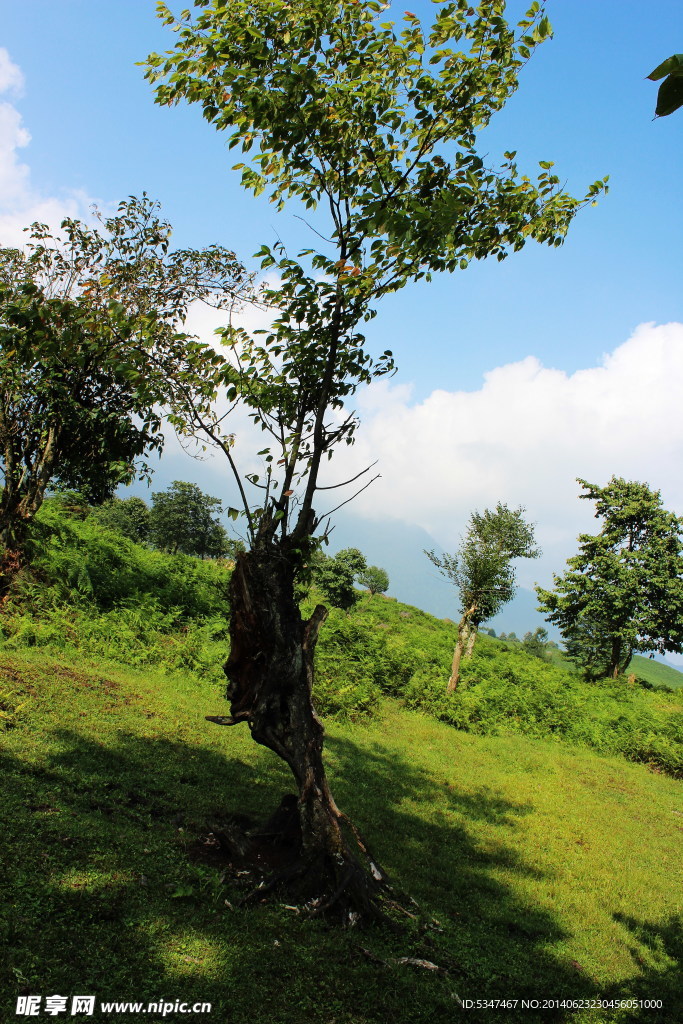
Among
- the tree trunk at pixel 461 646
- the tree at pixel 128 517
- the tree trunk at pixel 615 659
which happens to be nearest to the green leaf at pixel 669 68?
the tree trunk at pixel 461 646

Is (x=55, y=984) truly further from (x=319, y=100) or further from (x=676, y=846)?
(x=676, y=846)

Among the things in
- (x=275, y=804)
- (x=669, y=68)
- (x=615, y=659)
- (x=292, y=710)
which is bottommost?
(x=275, y=804)

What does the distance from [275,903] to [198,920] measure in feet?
3.28

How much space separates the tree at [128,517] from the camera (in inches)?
1454

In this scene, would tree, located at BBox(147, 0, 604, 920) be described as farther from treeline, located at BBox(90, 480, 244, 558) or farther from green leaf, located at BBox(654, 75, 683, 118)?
treeline, located at BBox(90, 480, 244, 558)

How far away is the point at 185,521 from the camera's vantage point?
131 feet

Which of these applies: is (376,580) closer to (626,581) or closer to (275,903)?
(626,581)

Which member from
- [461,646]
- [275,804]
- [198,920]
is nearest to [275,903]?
[198,920]

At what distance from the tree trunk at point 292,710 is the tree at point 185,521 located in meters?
33.1

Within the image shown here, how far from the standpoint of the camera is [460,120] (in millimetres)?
6281

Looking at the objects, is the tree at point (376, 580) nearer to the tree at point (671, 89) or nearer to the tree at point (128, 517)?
the tree at point (128, 517)

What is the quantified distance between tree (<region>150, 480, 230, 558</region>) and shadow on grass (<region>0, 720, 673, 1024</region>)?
31.2 meters

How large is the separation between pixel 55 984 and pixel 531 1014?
4.43 metres

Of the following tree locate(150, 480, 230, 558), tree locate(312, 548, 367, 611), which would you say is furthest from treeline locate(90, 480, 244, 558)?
tree locate(312, 548, 367, 611)
